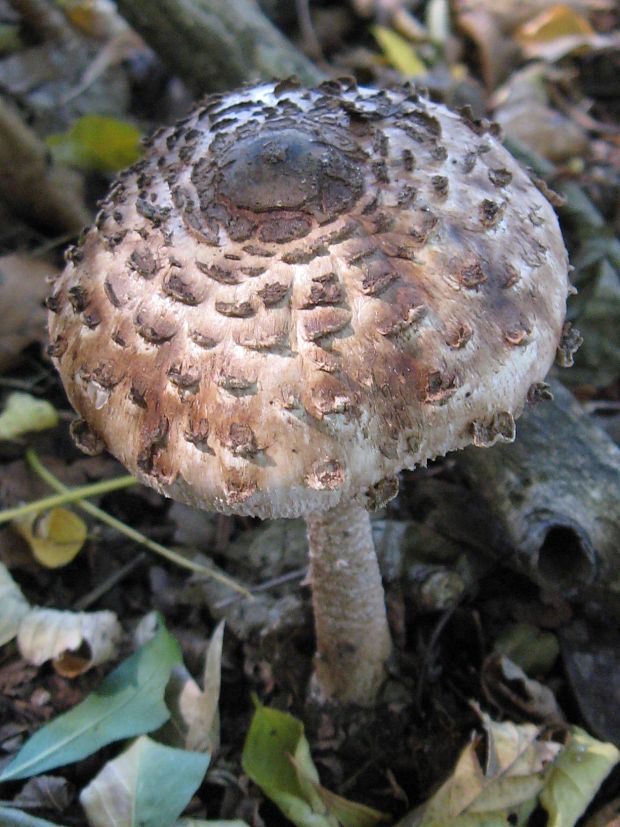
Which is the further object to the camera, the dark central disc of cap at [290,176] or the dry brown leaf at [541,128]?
Answer: the dry brown leaf at [541,128]

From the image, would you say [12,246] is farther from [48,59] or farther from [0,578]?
[0,578]

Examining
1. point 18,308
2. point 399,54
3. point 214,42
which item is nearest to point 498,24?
point 399,54

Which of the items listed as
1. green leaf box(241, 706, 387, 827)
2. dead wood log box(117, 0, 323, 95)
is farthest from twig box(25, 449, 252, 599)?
dead wood log box(117, 0, 323, 95)

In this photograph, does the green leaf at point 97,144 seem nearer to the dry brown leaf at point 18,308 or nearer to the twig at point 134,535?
the dry brown leaf at point 18,308

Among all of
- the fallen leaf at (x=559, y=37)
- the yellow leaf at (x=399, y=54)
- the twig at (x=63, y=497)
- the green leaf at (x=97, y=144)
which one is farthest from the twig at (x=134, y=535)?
the fallen leaf at (x=559, y=37)

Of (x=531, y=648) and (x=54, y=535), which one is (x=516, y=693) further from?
(x=54, y=535)
